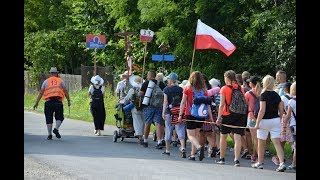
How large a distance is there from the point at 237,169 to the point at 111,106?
20.4 m

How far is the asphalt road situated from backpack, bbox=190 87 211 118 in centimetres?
92

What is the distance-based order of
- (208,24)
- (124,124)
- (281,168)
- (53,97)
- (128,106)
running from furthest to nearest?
(208,24), (53,97), (124,124), (128,106), (281,168)

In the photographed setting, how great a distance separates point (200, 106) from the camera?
1550 centimetres

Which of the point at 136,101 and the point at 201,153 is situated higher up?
the point at 136,101

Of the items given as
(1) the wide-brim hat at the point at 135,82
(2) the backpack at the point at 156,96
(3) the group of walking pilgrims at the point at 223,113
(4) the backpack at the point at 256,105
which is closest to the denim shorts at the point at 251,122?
(3) the group of walking pilgrims at the point at 223,113

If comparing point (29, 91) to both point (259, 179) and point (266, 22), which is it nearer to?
point (266, 22)

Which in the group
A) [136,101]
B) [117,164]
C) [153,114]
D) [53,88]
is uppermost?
[53,88]

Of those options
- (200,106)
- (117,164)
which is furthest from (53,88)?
(117,164)

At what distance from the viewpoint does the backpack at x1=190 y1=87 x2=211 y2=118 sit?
15477 mm

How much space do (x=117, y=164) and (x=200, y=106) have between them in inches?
85.9

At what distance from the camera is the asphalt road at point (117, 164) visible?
1289 centimetres

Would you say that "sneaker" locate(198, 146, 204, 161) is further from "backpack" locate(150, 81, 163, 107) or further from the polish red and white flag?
the polish red and white flag

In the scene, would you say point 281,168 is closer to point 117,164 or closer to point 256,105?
point 256,105
